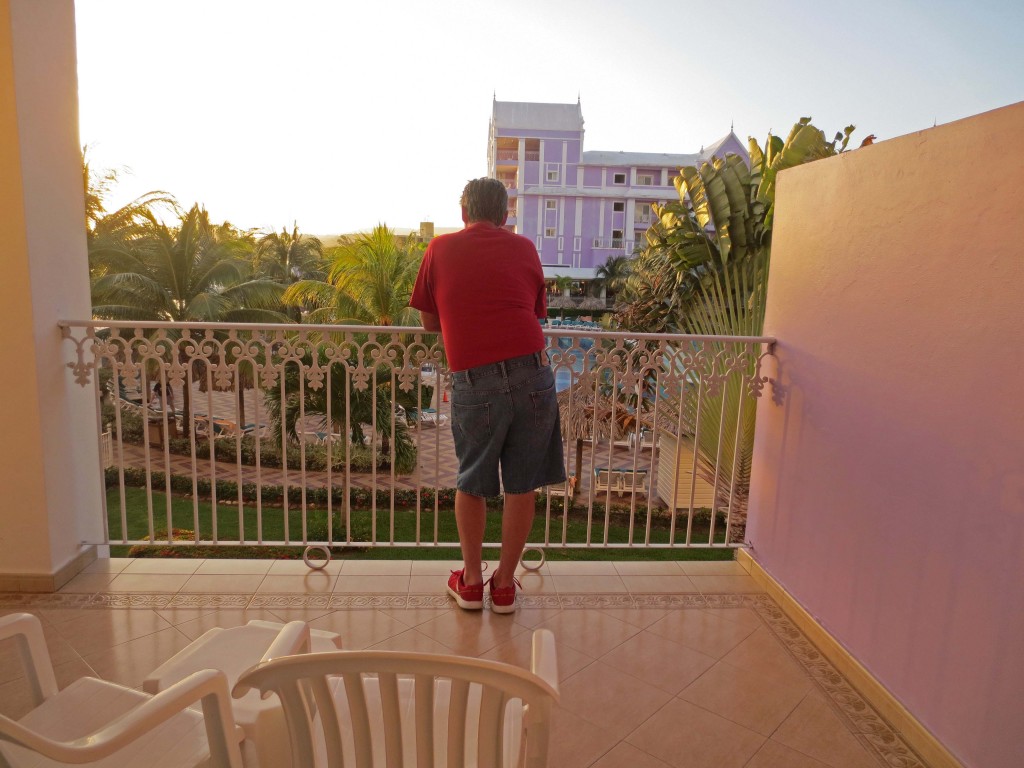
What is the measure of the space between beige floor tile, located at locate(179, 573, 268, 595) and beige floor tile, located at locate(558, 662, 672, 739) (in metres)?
1.52

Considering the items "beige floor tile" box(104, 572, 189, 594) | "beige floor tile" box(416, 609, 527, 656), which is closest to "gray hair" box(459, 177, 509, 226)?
"beige floor tile" box(416, 609, 527, 656)

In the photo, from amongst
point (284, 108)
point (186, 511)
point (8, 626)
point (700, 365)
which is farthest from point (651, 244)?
point (284, 108)

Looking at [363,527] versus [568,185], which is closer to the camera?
[363,527]

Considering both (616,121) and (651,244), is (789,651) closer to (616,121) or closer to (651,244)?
(651,244)

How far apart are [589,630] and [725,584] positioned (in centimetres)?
83

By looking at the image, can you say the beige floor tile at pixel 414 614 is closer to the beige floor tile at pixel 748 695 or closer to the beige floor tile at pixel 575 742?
Answer: the beige floor tile at pixel 575 742

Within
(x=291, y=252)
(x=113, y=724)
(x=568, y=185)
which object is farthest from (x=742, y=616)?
(x=568, y=185)

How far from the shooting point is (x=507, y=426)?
2.43 metres

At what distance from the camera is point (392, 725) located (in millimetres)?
975

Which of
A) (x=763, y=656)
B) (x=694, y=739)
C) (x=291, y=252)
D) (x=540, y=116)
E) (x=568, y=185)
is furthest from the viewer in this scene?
(x=568, y=185)

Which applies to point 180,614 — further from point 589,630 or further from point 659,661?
point 659,661

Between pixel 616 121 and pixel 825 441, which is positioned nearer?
pixel 825 441

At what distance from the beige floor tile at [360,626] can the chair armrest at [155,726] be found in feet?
4.25

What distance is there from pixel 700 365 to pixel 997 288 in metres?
1.50
